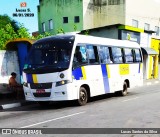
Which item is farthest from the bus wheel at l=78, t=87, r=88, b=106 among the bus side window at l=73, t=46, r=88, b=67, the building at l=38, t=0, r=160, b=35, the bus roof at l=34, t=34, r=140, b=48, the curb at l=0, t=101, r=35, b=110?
the building at l=38, t=0, r=160, b=35

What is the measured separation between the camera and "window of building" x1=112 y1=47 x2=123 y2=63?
604 inches

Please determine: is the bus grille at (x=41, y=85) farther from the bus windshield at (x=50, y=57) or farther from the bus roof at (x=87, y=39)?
the bus roof at (x=87, y=39)

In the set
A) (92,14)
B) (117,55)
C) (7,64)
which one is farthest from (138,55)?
(92,14)

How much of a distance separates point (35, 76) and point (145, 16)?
37.8 metres

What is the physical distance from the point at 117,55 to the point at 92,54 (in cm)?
266

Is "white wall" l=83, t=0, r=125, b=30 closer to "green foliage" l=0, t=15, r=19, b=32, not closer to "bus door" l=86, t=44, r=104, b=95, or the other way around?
"green foliage" l=0, t=15, r=19, b=32

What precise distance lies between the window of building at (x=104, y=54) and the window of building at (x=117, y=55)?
648mm

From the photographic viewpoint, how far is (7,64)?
16016 millimetres

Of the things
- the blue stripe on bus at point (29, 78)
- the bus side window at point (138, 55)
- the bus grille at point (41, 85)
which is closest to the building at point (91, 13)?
the bus side window at point (138, 55)

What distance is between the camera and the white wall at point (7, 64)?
51.7 feet

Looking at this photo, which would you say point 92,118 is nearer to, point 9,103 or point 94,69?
point 94,69

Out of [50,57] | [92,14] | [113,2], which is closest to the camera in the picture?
[50,57]

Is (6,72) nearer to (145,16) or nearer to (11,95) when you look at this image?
(11,95)

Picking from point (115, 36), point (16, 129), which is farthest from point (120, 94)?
point (115, 36)
